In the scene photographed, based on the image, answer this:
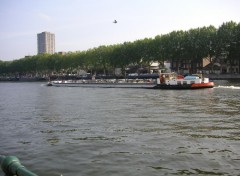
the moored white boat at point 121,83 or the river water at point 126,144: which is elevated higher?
the moored white boat at point 121,83

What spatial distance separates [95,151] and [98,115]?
12805mm

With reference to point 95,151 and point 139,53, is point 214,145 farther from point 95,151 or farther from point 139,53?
point 139,53

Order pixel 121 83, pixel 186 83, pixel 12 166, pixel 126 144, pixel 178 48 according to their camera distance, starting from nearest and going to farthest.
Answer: pixel 12 166, pixel 126 144, pixel 186 83, pixel 121 83, pixel 178 48

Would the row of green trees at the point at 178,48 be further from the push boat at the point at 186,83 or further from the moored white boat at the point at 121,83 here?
the push boat at the point at 186,83

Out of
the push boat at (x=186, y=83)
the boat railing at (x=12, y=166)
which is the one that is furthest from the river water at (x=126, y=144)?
the push boat at (x=186, y=83)

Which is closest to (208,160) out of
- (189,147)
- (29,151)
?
(189,147)

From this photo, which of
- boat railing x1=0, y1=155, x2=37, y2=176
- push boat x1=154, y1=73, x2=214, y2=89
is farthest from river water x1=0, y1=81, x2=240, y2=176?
push boat x1=154, y1=73, x2=214, y2=89

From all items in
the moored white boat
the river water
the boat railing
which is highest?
the boat railing

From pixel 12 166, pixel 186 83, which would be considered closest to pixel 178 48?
pixel 186 83

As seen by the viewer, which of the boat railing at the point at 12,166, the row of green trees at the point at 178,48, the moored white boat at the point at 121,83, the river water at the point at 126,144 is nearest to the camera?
the boat railing at the point at 12,166

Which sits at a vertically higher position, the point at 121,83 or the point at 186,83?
the point at 186,83

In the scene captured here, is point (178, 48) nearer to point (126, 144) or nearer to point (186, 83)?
point (186, 83)

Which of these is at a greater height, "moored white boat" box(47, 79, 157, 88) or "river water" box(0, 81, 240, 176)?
"moored white boat" box(47, 79, 157, 88)

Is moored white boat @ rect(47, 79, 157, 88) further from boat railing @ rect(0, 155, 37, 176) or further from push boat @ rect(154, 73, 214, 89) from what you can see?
boat railing @ rect(0, 155, 37, 176)
